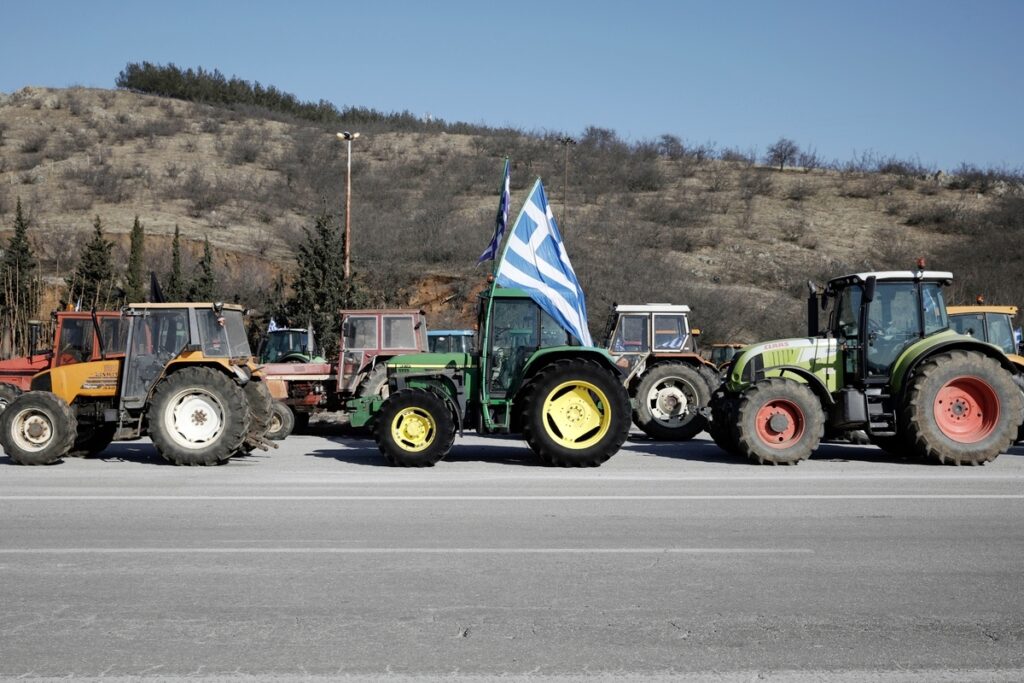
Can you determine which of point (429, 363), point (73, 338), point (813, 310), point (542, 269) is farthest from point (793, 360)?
point (73, 338)

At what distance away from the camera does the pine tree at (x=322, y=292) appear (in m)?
30.5

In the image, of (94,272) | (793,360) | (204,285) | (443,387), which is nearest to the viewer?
(443,387)

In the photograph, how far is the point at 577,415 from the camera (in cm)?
1190

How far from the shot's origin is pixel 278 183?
5153 centimetres

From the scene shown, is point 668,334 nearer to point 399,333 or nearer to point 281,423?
point 399,333

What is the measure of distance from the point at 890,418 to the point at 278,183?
44039 millimetres

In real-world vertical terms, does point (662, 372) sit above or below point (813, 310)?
below

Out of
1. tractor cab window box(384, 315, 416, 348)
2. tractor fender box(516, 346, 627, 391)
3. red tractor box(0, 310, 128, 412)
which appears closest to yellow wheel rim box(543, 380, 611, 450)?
tractor fender box(516, 346, 627, 391)

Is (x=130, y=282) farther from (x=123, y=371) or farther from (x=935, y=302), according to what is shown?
(x=935, y=302)

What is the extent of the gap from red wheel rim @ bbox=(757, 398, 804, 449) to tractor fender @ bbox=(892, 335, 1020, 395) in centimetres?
138

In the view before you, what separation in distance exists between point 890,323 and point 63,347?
13108 millimetres

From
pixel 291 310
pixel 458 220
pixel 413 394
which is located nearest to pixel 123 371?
pixel 413 394

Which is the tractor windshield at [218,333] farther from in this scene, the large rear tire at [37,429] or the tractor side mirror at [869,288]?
the tractor side mirror at [869,288]

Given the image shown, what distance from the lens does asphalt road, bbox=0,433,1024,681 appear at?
15.2ft
